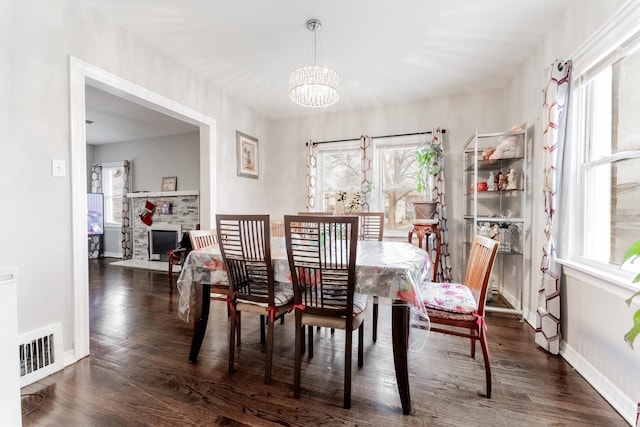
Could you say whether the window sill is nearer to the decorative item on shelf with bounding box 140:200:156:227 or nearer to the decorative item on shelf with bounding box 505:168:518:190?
the decorative item on shelf with bounding box 505:168:518:190

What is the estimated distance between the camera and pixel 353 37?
2592mm

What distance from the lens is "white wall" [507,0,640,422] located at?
5.03 ft

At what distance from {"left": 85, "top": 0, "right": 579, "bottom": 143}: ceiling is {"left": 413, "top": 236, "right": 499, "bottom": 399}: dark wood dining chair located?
1.83 meters

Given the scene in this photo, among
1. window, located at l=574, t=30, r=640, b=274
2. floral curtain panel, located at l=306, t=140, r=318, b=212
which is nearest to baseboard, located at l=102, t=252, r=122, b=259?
floral curtain panel, located at l=306, t=140, r=318, b=212

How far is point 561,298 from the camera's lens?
2176 mm

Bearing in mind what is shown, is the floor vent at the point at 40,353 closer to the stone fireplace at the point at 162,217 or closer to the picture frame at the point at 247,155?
the picture frame at the point at 247,155

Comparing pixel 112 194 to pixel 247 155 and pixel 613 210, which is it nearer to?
pixel 247 155

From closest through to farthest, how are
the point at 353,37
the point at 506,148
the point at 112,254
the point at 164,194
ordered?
1. the point at 353,37
2. the point at 506,148
3. the point at 164,194
4. the point at 112,254

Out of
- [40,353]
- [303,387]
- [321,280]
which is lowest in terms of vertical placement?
[303,387]

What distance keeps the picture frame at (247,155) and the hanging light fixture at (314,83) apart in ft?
5.57

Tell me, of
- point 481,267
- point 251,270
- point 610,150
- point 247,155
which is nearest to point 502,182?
point 610,150

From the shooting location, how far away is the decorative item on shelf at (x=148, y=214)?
570cm

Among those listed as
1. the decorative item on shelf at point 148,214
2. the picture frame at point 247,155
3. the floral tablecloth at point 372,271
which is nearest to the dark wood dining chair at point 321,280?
the floral tablecloth at point 372,271

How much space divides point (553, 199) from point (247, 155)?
354 centimetres
